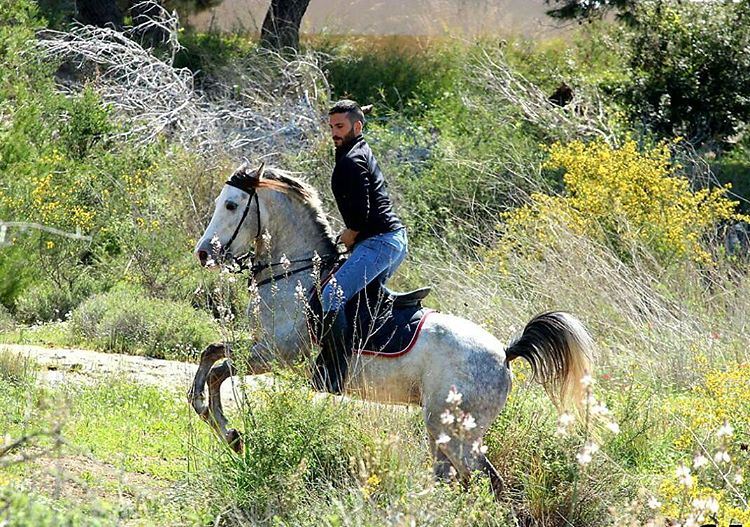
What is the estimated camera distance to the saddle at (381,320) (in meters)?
7.76

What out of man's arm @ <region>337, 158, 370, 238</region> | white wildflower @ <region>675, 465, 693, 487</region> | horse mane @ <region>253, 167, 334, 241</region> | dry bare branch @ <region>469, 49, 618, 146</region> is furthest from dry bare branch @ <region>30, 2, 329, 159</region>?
white wildflower @ <region>675, 465, 693, 487</region>

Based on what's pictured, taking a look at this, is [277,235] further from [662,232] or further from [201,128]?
[201,128]

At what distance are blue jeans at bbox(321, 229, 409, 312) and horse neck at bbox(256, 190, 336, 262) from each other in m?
0.38

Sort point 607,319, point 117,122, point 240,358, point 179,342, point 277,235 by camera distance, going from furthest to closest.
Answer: point 117,122
point 179,342
point 607,319
point 277,235
point 240,358

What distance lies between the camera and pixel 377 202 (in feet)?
27.0

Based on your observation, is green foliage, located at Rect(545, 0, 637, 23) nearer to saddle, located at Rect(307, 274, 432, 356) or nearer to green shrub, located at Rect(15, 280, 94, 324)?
green shrub, located at Rect(15, 280, 94, 324)

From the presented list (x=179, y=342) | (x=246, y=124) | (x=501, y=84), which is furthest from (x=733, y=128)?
(x=179, y=342)

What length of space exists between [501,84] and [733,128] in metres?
5.07

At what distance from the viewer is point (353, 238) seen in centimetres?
823

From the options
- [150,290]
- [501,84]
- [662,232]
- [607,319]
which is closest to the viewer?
[607,319]

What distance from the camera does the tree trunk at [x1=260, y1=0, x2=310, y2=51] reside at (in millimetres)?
26156

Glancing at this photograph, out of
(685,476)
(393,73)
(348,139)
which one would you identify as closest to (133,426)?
(348,139)

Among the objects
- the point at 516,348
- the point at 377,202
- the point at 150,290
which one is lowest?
the point at 150,290

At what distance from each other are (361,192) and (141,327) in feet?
19.5
